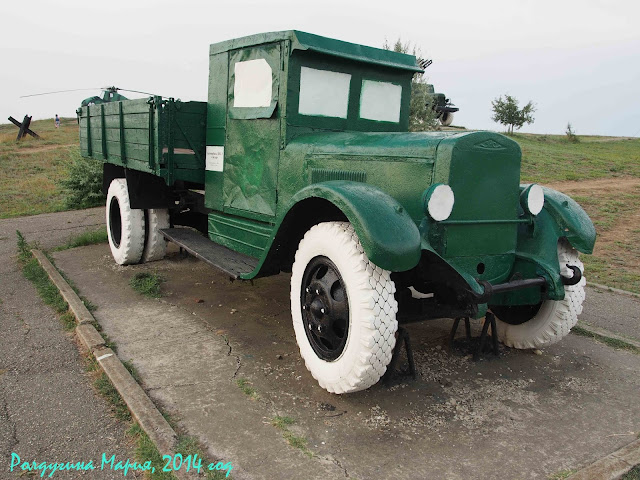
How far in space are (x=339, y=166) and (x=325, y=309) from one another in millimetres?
1147

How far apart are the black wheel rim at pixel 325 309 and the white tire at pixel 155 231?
3.47 meters

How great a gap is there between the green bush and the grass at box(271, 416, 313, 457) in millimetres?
9832

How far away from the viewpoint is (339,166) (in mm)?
4000

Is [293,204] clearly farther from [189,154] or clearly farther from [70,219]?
[70,219]

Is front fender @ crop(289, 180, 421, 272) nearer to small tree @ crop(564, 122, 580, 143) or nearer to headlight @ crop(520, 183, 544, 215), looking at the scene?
headlight @ crop(520, 183, 544, 215)

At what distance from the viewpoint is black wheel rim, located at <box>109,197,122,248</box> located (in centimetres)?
694

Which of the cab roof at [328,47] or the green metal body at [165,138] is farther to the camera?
the green metal body at [165,138]

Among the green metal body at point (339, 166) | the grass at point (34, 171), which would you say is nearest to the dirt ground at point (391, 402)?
the green metal body at point (339, 166)

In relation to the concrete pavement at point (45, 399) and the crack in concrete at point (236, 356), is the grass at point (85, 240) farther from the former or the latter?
the crack in concrete at point (236, 356)

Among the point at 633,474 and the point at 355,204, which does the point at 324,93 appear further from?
the point at 633,474

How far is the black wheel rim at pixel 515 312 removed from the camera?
4180 mm

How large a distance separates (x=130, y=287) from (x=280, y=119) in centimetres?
255

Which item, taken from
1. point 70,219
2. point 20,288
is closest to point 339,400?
point 20,288

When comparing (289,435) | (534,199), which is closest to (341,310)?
(289,435)
